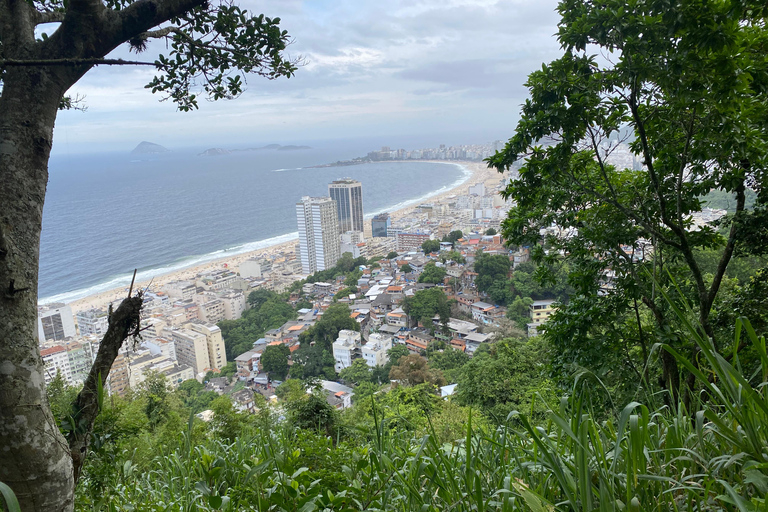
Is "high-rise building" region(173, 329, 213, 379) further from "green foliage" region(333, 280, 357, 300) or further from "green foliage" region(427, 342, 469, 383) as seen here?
"green foliage" region(427, 342, 469, 383)

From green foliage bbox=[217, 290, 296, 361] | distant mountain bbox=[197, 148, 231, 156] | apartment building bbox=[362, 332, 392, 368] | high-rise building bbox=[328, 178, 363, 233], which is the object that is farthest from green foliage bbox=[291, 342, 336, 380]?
distant mountain bbox=[197, 148, 231, 156]

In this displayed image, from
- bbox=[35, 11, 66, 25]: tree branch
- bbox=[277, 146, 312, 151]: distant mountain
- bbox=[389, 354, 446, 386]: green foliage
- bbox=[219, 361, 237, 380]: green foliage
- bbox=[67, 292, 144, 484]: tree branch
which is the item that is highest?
bbox=[277, 146, 312, 151]: distant mountain

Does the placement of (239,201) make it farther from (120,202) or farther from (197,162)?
(197,162)

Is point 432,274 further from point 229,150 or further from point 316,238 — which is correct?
point 229,150

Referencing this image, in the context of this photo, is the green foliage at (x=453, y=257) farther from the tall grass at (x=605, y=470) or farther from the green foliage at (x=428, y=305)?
the tall grass at (x=605, y=470)

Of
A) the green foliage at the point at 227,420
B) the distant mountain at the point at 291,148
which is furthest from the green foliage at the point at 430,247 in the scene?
the distant mountain at the point at 291,148
